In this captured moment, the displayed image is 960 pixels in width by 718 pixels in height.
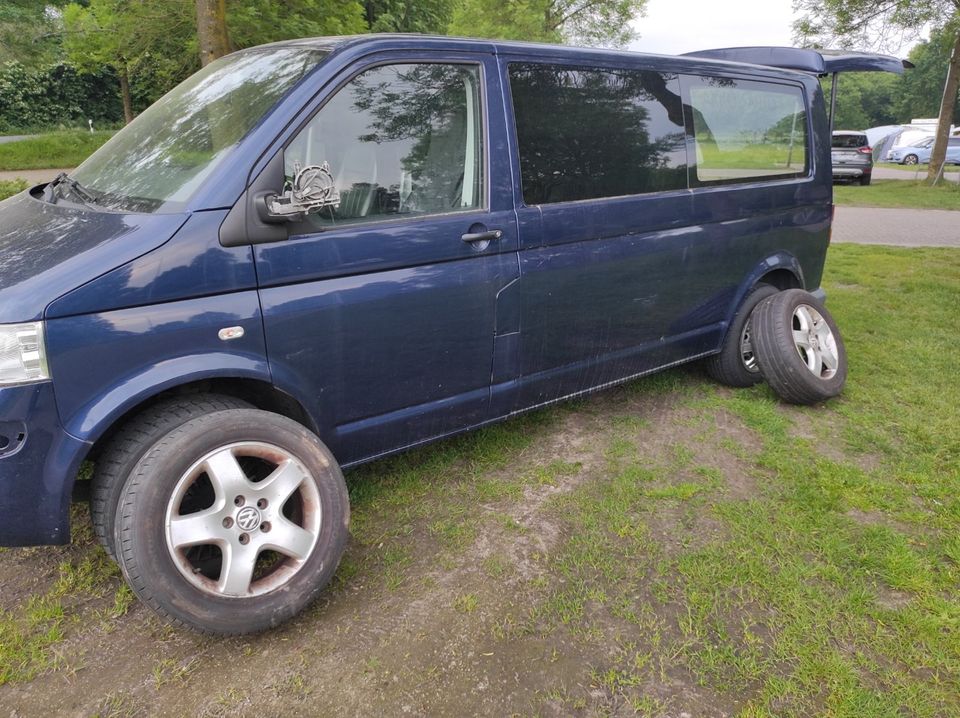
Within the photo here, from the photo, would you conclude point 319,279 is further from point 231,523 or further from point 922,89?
point 922,89

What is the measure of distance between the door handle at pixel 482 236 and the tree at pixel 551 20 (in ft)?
46.5

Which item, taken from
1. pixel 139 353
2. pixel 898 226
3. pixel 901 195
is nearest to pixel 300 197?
pixel 139 353

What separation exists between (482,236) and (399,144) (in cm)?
51

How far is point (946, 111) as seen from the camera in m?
19.6

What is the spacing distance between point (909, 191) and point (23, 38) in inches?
911

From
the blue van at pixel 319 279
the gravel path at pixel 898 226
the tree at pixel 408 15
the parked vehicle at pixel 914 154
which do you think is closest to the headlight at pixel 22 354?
the blue van at pixel 319 279

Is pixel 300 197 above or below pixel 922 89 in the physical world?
below

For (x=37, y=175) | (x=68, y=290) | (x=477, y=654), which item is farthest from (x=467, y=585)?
(x=37, y=175)

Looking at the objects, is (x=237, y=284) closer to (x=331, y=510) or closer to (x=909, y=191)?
(x=331, y=510)

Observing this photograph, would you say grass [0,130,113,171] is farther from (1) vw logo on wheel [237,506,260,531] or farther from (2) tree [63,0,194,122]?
(1) vw logo on wheel [237,506,260,531]

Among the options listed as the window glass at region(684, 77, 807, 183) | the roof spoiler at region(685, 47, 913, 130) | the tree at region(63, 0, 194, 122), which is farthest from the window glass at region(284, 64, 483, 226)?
the tree at region(63, 0, 194, 122)

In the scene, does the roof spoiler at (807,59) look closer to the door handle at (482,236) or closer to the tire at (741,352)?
the tire at (741,352)

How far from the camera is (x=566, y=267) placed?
11.5 ft

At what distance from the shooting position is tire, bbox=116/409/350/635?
2340 mm
